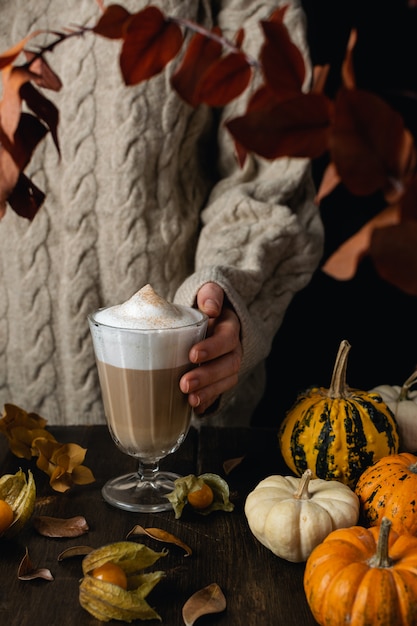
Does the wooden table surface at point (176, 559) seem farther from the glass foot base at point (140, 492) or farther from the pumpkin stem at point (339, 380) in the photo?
the pumpkin stem at point (339, 380)

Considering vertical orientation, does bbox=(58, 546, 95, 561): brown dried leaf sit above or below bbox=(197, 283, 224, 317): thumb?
below

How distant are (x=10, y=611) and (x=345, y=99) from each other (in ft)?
2.14

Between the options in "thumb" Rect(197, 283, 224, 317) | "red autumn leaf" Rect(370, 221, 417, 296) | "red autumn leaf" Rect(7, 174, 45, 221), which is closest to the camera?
"red autumn leaf" Rect(370, 221, 417, 296)

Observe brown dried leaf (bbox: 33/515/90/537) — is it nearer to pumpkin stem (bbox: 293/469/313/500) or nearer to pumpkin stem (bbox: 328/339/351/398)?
pumpkin stem (bbox: 293/469/313/500)

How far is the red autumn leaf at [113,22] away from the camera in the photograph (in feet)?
1.42

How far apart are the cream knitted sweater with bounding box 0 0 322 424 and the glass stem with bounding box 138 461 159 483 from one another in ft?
1.18

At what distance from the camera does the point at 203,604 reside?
75 cm

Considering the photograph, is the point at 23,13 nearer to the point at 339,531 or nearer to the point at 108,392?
the point at 108,392

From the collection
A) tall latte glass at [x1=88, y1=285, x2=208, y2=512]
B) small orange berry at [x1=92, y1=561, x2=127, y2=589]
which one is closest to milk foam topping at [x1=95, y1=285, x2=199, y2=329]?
tall latte glass at [x1=88, y1=285, x2=208, y2=512]

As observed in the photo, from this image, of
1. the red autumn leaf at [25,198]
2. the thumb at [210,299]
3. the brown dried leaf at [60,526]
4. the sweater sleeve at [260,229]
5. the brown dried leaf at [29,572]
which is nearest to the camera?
the red autumn leaf at [25,198]

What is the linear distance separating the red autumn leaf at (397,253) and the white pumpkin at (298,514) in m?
0.58

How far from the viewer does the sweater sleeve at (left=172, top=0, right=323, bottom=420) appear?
1.36 metres

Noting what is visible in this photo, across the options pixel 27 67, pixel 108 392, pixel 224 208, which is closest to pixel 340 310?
pixel 224 208

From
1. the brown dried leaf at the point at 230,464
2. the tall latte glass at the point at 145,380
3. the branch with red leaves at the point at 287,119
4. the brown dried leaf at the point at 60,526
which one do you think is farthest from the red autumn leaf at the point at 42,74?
the brown dried leaf at the point at 230,464
